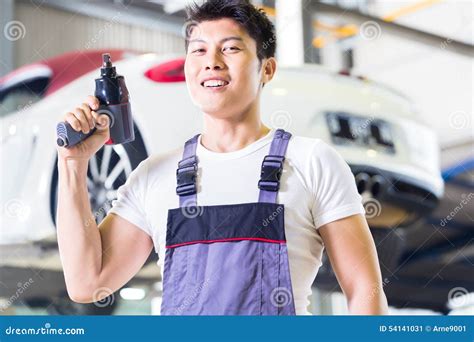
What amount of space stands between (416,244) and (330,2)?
0.79 metres

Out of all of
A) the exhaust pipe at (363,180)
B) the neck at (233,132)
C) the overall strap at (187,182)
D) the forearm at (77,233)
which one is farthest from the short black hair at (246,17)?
the exhaust pipe at (363,180)

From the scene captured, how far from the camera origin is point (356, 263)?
50.3 inches

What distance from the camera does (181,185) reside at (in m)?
1.40

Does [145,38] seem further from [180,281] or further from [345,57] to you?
[180,281]

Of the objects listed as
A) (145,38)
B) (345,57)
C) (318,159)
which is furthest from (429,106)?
(318,159)

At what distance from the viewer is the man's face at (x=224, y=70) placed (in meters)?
1.43

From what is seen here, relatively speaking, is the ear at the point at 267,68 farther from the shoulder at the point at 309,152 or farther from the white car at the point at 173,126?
the white car at the point at 173,126

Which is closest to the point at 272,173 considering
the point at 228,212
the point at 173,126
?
the point at 228,212

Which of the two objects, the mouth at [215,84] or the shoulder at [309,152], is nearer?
the shoulder at [309,152]

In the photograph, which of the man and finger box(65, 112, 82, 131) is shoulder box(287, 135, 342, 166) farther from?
finger box(65, 112, 82, 131)

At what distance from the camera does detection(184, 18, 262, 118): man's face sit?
1.43 metres

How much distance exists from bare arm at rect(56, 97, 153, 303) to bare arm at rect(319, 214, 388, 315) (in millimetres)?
343

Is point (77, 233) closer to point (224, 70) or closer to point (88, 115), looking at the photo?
point (88, 115)

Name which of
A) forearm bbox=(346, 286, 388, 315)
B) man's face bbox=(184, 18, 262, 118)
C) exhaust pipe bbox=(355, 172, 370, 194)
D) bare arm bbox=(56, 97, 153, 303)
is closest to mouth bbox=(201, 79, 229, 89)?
man's face bbox=(184, 18, 262, 118)
